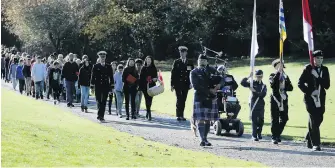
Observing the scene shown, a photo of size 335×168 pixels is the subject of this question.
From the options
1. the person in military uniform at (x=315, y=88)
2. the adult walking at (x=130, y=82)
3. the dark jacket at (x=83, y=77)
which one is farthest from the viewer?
the dark jacket at (x=83, y=77)

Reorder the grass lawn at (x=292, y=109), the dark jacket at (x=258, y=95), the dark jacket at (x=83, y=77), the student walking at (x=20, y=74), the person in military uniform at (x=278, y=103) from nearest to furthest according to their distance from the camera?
the person in military uniform at (x=278, y=103) → the dark jacket at (x=258, y=95) → the grass lawn at (x=292, y=109) → the dark jacket at (x=83, y=77) → the student walking at (x=20, y=74)

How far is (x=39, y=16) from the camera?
5094cm

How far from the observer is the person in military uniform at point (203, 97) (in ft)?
47.2

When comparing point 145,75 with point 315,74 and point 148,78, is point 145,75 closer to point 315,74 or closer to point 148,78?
point 148,78

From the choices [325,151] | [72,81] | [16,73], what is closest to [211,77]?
[325,151]

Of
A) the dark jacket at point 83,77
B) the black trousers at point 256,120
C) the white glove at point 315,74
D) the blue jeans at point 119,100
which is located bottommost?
the black trousers at point 256,120

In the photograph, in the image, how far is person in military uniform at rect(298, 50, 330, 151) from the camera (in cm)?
1376

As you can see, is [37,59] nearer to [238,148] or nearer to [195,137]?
[195,137]

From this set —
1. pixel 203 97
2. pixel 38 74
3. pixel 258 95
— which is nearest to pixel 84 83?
pixel 38 74

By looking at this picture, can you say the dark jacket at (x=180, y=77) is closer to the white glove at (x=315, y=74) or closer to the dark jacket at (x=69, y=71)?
the white glove at (x=315, y=74)

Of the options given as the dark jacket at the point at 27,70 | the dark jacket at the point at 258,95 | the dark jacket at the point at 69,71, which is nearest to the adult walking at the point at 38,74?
the dark jacket at the point at 27,70

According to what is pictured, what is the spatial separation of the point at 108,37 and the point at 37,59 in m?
23.2

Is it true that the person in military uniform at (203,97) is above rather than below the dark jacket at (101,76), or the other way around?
below

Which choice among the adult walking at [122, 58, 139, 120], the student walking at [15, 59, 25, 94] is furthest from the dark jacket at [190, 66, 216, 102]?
the student walking at [15, 59, 25, 94]
